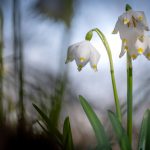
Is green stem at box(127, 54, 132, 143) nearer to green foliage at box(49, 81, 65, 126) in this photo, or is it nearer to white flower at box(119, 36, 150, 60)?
white flower at box(119, 36, 150, 60)

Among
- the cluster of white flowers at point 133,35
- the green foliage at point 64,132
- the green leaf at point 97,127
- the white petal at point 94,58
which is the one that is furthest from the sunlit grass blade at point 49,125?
the cluster of white flowers at point 133,35

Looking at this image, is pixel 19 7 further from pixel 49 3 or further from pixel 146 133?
pixel 146 133

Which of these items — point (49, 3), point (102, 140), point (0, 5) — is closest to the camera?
point (102, 140)

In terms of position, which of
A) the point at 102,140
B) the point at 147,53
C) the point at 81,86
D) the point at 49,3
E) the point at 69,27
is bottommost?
the point at 102,140

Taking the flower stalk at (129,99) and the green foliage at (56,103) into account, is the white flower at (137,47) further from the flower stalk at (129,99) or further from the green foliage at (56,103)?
the green foliage at (56,103)

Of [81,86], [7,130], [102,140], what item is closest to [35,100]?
[7,130]

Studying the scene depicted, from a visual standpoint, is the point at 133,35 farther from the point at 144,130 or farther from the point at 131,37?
the point at 144,130

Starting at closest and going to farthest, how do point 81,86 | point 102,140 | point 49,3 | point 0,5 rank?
point 102,140, point 0,5, point 49,3, point 81,86
